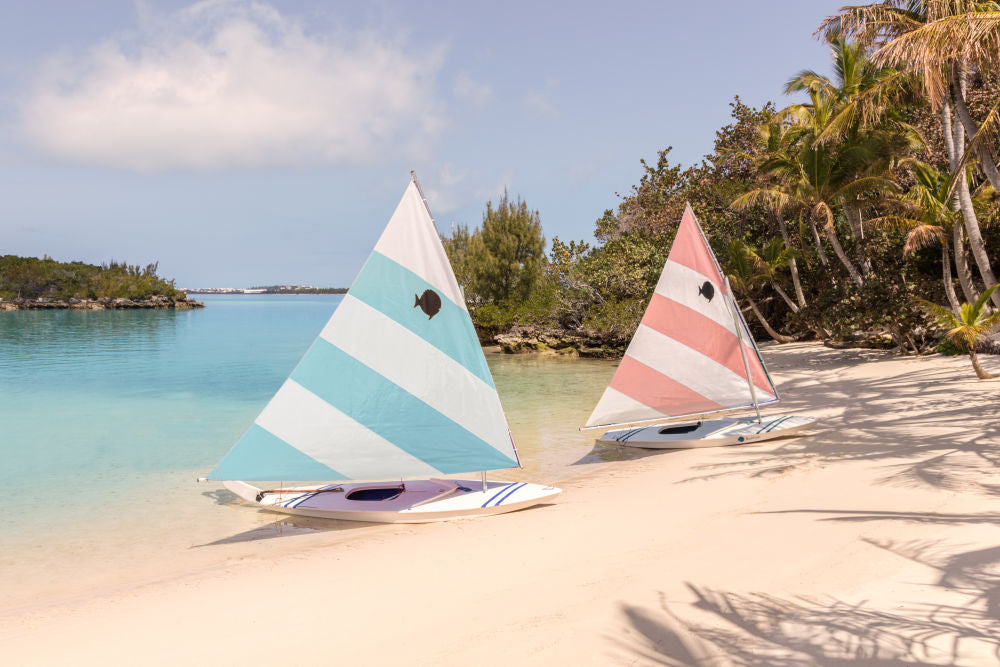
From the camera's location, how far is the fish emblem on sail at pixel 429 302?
6.81 m

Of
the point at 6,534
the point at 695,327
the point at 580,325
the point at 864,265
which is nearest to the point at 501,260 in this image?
the point at 580,325

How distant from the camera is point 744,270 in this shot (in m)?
23.4

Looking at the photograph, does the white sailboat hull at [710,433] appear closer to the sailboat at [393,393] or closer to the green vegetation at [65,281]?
the sailboat at [393,393]

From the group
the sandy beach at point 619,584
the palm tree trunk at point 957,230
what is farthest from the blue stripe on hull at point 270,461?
the palm tree trunk at point 957,230

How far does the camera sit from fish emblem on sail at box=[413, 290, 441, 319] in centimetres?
681

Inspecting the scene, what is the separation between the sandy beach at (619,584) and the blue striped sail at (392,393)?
84 centimetres

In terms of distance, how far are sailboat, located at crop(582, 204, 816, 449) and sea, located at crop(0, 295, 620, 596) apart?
1.53 meters

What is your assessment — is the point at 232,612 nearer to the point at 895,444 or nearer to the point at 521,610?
the point at 521,610

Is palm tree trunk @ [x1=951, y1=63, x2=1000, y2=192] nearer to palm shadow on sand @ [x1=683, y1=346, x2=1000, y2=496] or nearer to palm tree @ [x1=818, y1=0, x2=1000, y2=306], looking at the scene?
palm tree @ [x1=818, y1=0, x2=1000, y2=306]

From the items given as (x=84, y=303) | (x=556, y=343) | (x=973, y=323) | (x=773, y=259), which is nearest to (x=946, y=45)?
(x=973, y=323)

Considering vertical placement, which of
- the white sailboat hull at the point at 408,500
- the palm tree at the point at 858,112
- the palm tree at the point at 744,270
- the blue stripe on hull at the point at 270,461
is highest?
the palm tree at the point at 858,112

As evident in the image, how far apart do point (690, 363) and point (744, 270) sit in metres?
15.1

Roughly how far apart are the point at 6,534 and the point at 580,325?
27.9m

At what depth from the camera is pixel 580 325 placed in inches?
1318
